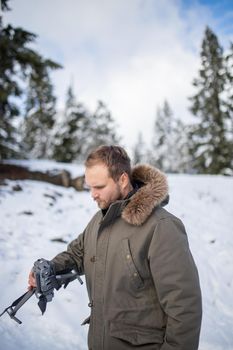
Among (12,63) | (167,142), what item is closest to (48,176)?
(12,63)

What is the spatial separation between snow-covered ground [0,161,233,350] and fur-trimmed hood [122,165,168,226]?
3028 mm

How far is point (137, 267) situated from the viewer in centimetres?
213

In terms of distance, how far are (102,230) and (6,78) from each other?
39.9 ft

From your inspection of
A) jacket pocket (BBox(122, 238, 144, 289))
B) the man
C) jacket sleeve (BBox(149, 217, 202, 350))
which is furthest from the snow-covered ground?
jacket sleeve (BBox(149, 217, 202, 350))

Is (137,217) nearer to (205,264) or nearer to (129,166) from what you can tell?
(129,166)

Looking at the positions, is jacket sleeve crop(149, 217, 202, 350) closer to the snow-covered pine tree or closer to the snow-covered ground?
the snow-covered ground

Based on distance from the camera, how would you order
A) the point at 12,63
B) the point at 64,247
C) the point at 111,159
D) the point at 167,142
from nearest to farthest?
1. the point at 111,159
2. the point at 64,247
3. the point at 12,63
4. the point at 167,142

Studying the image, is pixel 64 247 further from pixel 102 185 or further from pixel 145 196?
pixel 145 196

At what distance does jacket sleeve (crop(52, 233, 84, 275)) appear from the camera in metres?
2.77

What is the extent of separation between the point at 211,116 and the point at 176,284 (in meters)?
21.8

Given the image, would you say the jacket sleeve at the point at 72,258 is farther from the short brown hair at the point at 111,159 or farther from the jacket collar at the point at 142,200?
the short brown hair at the point at 111,159

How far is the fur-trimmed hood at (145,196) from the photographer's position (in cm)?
218

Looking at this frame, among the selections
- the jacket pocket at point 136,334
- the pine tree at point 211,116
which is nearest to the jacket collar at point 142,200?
the jacket pocket at point 136,334

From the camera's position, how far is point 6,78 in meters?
12.5
